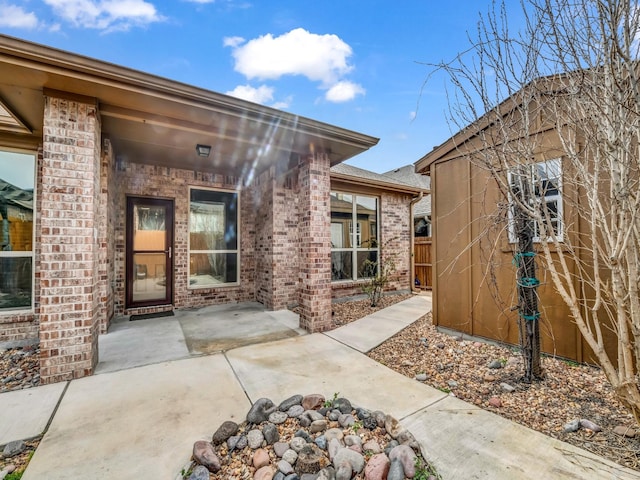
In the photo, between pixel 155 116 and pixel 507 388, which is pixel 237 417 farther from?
pixel 155 116

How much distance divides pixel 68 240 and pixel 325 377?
283cm

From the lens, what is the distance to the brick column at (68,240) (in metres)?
2.62

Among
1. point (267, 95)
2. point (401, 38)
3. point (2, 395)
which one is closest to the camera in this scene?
point (2, 395)

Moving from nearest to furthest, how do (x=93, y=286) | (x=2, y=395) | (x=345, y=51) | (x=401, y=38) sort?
(x=2, y=395) < (x=93, y=286) < (x=401, y=38) < (x=345, y=51)

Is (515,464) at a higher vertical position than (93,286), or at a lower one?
lower

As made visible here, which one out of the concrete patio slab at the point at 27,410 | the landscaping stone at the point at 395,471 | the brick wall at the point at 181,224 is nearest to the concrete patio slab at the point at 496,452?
the landscaping stone at the point at 395,471

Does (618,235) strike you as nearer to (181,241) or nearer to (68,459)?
(68,459)

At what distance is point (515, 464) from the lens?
162 centimetres

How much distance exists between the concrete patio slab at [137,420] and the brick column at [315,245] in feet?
5.16

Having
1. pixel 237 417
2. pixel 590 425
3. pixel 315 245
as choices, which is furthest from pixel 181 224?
pixel 590 425

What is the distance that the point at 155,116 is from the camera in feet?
10.9

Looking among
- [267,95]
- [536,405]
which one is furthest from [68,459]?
[267,95]

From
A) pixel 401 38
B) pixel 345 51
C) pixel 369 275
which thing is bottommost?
pixel 369 275

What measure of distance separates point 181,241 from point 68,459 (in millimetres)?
4202
